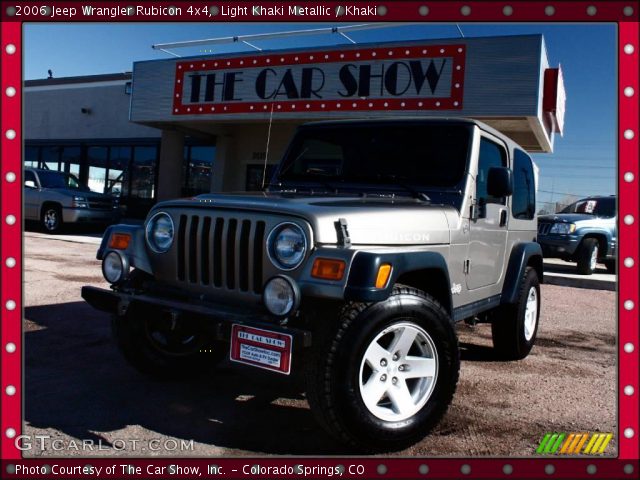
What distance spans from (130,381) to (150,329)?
0.39 metres

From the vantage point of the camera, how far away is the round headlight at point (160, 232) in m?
3.22

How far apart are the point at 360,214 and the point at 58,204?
1308 cm

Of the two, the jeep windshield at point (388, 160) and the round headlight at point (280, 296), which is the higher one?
the jeep windshield at point (388, 160)

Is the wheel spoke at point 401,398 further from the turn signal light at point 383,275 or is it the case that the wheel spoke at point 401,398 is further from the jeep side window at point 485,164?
the jeep side window at point 485,164

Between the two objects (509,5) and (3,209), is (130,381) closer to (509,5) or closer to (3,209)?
(3,209)

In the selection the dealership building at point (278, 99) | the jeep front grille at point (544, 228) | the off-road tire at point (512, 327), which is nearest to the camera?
the off-road tire at point (512, 327)

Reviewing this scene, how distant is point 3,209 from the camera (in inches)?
72.7

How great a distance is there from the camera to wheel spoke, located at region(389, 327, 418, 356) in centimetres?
282

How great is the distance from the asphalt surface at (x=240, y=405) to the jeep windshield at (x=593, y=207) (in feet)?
23.0

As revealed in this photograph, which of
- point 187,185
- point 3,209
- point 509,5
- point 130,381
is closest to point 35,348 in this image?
point 130,381

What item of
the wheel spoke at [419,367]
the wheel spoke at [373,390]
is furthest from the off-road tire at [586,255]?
the wheel spoke at [373,390]

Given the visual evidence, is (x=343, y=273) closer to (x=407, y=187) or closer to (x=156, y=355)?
(x=407, y=187)

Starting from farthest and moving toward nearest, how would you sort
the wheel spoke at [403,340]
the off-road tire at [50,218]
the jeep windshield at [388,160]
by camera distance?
the off-road tire at [50,218] → the jeep windshield at [388,160] → the wheel spoke at [403,340]

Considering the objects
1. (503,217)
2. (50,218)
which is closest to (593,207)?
(503,217)
